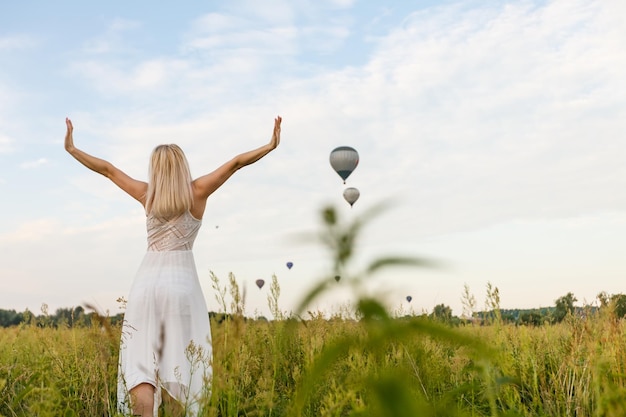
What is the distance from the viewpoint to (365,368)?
385 centimetres

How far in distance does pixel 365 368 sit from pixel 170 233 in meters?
2.22

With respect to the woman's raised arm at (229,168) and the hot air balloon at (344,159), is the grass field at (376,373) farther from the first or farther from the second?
the hot air balloon at (344,159)

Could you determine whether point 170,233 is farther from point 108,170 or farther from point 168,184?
point 108,170

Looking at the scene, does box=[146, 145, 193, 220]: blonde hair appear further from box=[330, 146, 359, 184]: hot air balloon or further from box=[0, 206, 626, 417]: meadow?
box=[330, 146, 359, 184]: hot air balloon

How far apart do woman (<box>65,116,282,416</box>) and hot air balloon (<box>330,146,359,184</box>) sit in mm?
22338

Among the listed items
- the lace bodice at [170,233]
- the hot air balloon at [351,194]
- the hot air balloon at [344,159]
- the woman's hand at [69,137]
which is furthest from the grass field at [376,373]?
the hot air balloon at [351,194]

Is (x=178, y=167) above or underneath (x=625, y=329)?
above

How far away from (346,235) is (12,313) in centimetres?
3194

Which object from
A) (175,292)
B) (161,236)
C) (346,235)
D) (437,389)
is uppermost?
(161,236)

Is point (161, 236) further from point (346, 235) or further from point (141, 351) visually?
point (346, 235)

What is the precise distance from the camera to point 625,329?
5203 mm

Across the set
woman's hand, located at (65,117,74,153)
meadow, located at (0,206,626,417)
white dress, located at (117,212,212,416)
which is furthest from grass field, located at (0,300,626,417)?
woman's hand, located at (65,117,74,153)

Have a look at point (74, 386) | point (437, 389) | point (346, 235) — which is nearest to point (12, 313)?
point (74, 386)

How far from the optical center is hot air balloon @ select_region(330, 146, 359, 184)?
27484 millimetres
